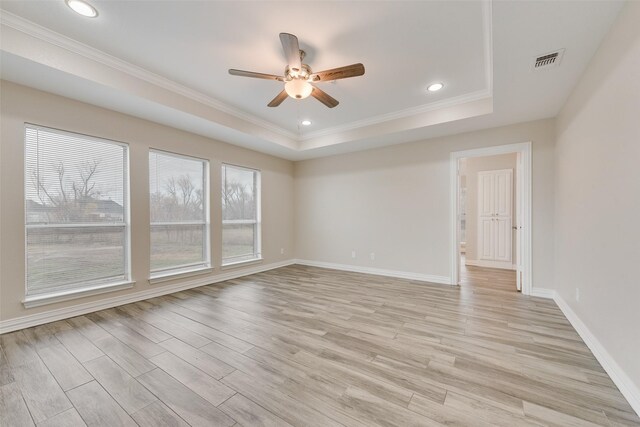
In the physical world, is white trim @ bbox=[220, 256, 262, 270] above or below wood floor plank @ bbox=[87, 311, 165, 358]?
above

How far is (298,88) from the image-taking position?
8.33 feet

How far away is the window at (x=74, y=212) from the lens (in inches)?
109

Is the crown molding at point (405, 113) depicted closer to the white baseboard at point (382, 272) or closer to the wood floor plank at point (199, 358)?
the white baseboard at point (382, 272)

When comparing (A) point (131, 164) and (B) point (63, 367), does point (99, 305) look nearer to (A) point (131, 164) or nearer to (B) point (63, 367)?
(B) point (63, 367)

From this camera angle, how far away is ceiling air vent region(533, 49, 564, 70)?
2160 millimetres

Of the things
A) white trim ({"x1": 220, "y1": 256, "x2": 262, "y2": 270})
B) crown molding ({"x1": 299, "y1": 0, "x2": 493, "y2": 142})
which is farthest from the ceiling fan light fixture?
white trim ({"x1": 220, "y1": 256, "x2": 262, "y2": 270})

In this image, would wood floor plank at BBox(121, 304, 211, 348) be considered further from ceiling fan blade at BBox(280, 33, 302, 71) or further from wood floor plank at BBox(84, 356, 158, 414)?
ceiling fan blade at BBox(280, 33, 302, 71)

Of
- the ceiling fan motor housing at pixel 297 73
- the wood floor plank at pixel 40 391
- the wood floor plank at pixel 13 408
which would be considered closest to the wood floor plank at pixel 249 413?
the wood floor plank at pixel 40 391

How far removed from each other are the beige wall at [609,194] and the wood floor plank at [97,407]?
3.12 m

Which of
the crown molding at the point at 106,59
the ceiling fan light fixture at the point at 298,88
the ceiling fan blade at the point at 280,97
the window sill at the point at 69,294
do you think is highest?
the crown molding at the point at 106,59

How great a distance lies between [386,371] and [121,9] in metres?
3.59

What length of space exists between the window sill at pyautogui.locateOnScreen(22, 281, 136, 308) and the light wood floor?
0.27 metres

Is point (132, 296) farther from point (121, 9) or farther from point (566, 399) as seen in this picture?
point (566, 399)

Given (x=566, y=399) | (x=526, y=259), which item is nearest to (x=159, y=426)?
(x=566, y=399)
